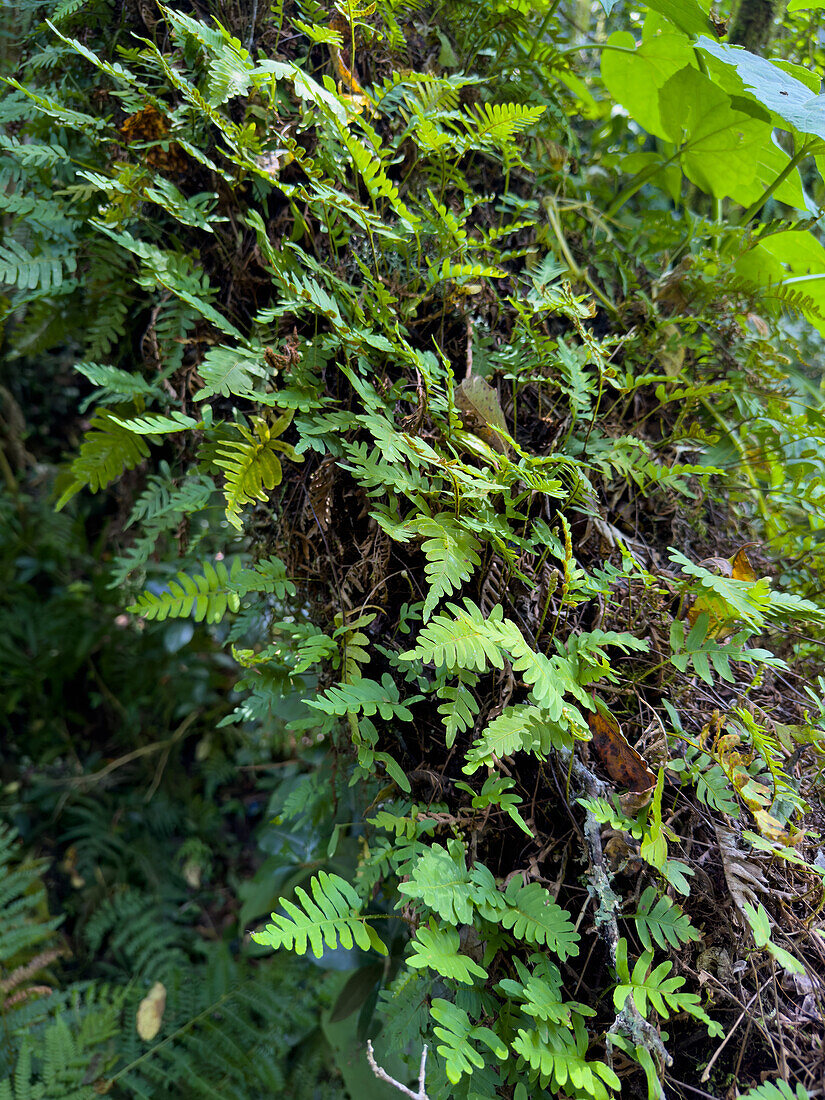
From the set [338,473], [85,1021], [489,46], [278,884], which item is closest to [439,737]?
[338,473]

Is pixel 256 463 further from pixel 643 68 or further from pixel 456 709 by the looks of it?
pixel 643 68

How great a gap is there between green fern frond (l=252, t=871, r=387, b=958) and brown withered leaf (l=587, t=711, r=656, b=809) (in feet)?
1.25

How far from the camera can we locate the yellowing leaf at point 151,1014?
5.56ft

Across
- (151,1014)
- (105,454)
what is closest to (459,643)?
(105,454)

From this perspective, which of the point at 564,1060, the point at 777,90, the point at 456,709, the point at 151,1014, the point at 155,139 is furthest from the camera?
the point at 151,1014

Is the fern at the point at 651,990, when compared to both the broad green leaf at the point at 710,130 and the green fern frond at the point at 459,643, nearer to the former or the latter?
the green fern frond at the point at 459,643

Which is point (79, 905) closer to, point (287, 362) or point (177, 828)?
point (177, 828)

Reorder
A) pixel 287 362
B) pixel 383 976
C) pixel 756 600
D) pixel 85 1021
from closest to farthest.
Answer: pixel 756 600
pixel 287 362
pixel 383 976
pixel 85 1021

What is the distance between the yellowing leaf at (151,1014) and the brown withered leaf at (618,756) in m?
1.68

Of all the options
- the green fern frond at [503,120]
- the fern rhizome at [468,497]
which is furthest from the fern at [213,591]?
the green fern frond at [503,120]

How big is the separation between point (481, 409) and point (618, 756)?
562 mm

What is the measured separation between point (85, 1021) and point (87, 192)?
6.54 feet

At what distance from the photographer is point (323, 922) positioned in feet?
2.44

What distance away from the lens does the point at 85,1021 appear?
1614 mm
